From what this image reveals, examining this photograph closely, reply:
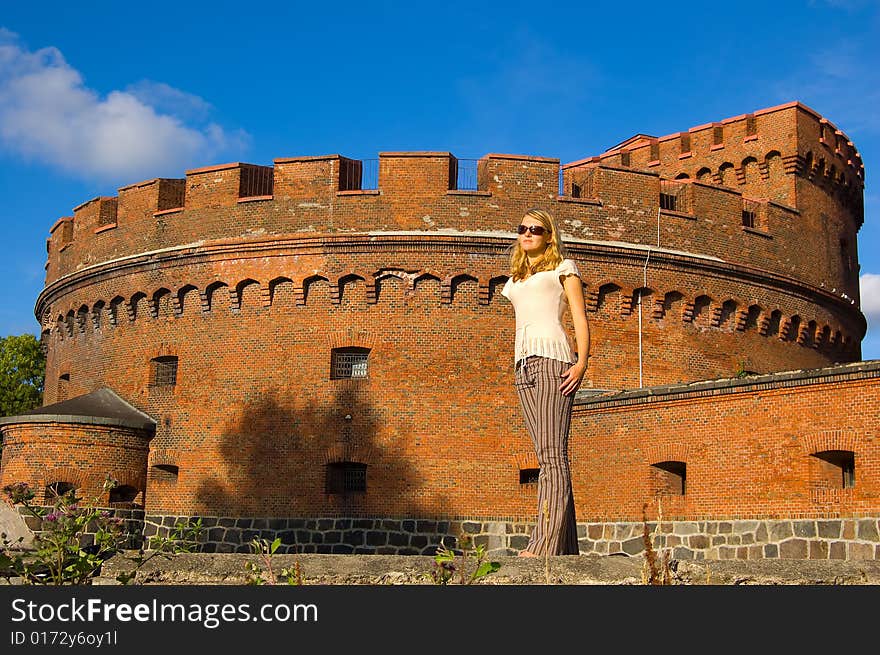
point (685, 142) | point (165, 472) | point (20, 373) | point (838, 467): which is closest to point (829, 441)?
point (838, 467)

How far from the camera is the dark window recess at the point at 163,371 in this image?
68.7 ft

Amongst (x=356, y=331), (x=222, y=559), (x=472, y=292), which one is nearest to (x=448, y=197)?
(x=472, y=292)

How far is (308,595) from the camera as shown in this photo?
371 centimetres

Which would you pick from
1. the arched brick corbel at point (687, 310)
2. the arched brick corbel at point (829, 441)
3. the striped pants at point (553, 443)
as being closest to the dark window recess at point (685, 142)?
the arched brick corbel at point (687, 310)

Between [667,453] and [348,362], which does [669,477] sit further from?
[348,362]

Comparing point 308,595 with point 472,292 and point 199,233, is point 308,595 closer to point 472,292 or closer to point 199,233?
point 472,292

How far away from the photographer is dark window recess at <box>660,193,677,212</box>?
21.5 m

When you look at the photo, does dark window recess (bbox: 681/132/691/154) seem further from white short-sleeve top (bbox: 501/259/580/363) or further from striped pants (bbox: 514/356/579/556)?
striped pants (bbox: 514/356/579/556)

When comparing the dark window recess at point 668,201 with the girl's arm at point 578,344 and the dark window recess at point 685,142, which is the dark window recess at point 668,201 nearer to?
the dark window recess at point 685,142

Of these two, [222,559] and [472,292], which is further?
[472,292]

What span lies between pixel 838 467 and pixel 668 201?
8.00 m

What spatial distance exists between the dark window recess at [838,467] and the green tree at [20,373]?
29148 mm

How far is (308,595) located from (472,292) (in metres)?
15.9

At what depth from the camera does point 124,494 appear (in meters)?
20.4
